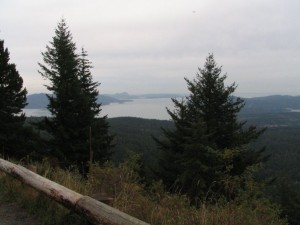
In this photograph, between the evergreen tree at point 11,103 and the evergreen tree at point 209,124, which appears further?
the evergreen tree at point 11,103

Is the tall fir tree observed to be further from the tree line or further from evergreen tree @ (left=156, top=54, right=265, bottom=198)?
evergreen tree @ (left=156, top=54, right=265, bottom=198)

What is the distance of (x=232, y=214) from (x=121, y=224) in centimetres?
154

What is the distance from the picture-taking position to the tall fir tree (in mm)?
26812

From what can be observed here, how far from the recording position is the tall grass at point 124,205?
14.1 ft

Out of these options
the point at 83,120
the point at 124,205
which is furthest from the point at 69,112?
the point at 124,205

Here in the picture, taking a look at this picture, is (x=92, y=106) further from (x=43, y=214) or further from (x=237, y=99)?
(x=43, y=214)

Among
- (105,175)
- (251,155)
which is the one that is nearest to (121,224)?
(105,175)

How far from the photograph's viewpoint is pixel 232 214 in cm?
440

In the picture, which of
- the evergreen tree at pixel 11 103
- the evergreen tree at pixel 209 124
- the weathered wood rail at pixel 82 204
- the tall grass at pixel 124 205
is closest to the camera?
the weathered wood rail at pixel 82 204

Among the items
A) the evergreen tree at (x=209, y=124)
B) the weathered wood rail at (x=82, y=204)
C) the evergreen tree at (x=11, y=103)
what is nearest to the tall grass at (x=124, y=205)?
the weathered wood rail at (x=82, y=204)

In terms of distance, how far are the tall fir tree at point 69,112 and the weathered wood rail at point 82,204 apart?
67.9ft

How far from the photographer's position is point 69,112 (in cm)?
2752

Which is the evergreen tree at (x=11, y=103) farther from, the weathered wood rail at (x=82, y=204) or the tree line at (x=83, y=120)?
the weathered wood rail at (x=82, y=204)

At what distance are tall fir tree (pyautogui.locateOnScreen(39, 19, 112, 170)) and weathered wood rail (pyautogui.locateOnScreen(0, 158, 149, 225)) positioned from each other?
67.9 ft
